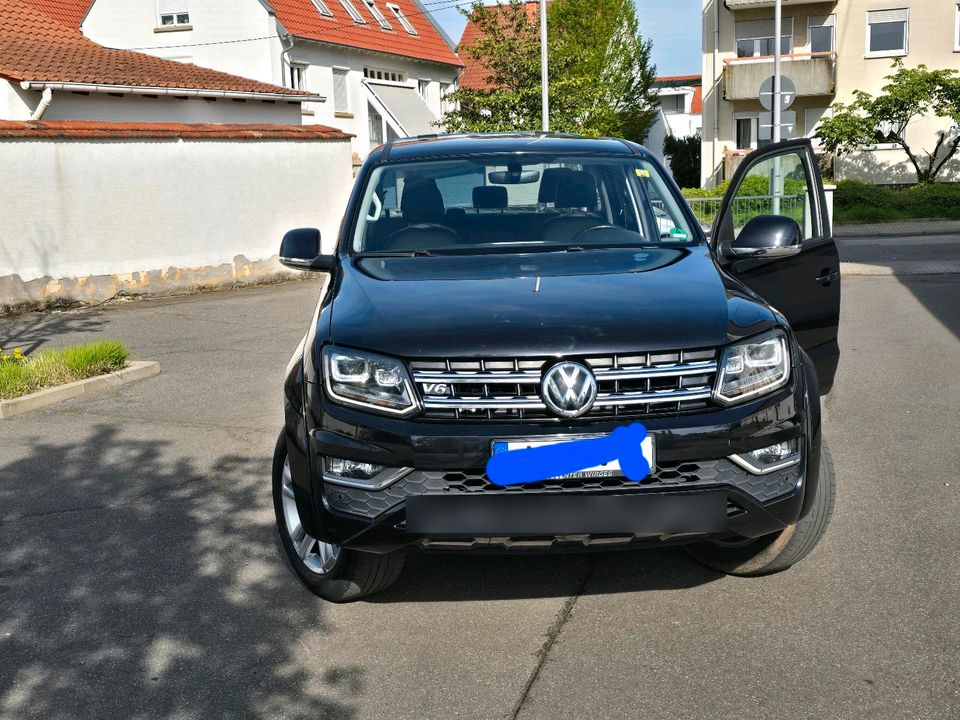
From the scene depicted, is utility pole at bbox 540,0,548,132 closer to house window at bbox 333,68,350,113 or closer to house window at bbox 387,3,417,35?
house window at bbox 333,68,350,113

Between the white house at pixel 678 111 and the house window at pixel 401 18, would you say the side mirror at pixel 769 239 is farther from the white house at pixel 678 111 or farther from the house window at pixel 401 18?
the white house at pixel 678 111

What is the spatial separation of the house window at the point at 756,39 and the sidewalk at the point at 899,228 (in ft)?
49.7

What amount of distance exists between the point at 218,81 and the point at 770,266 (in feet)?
64.3

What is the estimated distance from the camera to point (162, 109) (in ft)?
69.6

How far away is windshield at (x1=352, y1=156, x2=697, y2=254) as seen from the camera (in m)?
5.11

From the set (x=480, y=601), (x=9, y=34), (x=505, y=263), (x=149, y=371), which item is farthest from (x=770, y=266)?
(x=9, y=34)

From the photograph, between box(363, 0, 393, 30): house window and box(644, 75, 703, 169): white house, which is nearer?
box(363, 0, 393, 30): house window

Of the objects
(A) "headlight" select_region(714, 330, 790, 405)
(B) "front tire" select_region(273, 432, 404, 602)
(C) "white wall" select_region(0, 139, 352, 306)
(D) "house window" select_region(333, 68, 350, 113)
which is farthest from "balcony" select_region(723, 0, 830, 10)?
(B) "front tire" select_region(273, 432, 404, 602)

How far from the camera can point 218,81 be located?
2327cm

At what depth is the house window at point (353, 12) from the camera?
40594mm

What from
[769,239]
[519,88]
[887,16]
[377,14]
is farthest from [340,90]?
[769,239]

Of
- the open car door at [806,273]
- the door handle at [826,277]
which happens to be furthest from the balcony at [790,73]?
the door handle at [826,277]

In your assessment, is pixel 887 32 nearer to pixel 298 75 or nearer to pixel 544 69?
pixel 544 69

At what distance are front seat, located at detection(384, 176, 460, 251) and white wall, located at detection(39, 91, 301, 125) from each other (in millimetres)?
15120
